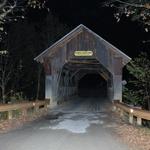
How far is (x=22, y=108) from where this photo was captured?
18.9m

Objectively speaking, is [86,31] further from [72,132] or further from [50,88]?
[72,132]

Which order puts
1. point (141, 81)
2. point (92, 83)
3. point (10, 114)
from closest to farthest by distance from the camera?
point (10, 114)
point (141, 81)
point (92, 83)

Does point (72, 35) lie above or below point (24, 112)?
above

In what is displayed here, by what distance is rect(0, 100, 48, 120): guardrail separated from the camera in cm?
1690

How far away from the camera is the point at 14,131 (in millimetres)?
13805

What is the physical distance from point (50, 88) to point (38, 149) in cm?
1677

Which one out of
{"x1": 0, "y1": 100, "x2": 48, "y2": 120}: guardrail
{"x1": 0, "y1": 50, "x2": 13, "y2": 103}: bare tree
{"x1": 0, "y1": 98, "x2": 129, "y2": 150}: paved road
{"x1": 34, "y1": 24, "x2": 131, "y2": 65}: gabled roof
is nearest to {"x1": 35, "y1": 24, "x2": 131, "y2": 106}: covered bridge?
{"x1": 34, "y1": 24, "x2": 131, "y2": 65}: gabled roof

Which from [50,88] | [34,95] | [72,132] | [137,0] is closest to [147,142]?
[72,132]

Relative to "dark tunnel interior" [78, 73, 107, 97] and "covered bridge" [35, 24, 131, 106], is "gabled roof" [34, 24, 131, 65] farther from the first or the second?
"dark tunnel interior" [78, 73, 107, 97]

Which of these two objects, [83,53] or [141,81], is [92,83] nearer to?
[83,53]

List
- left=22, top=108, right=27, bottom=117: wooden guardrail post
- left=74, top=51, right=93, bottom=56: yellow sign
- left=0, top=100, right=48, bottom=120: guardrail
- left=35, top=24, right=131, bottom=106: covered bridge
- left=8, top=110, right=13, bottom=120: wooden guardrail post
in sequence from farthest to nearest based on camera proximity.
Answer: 1. left=74, top=51, right=93, bottom=56: yellow sign
2. left=35, top=24, right=131, bottom=106: covered bridge
3. left=22, top=108, right=27, bottom=117: wooden guardrail post
4. left=8, top=110, right=13, bottom=120: wooden guardrail post
5. left=0, top=100, right=48, bottom=120: guardrail

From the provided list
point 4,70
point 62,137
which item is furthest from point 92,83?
point 62,137

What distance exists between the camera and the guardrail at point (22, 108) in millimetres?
16905

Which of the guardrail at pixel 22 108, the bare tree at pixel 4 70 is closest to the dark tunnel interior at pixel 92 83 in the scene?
the bare tree at pixel 4 70
